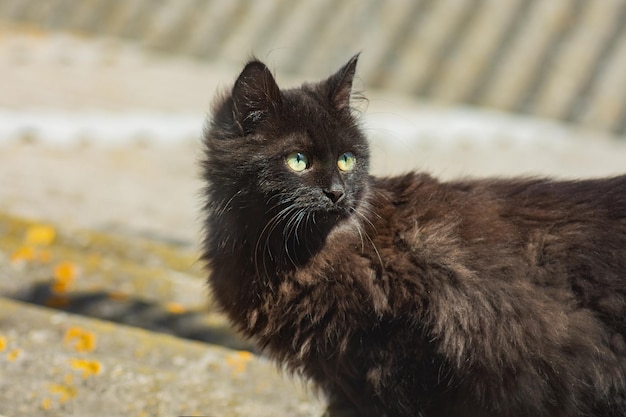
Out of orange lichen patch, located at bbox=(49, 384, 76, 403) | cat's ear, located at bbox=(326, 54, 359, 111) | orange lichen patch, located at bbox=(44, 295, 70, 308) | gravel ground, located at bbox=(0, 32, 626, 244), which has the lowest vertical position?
orange lichen patch, located at bbox=(44, 295, 70, 308)

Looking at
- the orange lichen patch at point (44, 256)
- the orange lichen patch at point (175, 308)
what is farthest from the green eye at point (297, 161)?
the orange lichen patch at point (44, 256)

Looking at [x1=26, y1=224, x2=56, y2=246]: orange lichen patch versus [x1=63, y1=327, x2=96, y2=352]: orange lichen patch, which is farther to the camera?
[x1=26, y1=224, x2=56, y2=246]: orange lichen patch

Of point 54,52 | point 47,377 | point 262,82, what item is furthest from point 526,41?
point 47,377

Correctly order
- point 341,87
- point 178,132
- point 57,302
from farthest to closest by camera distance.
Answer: point 178,132
point 57,302
point 341,87

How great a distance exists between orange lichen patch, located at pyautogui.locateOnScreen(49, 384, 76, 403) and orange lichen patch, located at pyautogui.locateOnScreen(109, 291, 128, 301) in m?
0.94

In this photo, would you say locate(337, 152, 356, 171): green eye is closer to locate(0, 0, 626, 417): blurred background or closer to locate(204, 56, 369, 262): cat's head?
locate(204, 56, 369, 262): cat's head

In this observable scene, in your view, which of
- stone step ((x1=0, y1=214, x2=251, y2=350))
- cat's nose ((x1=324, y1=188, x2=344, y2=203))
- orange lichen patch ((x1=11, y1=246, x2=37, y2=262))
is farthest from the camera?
orange lichen patch ((x1=11, y1=246, x2=37, y2=262))

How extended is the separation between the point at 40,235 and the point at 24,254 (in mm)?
204

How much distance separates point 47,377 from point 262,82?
1.25 m

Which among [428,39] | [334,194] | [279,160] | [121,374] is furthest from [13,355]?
[428,39]

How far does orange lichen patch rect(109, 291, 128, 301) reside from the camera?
3.74 meters

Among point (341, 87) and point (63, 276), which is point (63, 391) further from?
point (341, 87)

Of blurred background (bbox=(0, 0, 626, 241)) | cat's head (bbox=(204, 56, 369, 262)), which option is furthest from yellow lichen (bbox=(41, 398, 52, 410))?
blurred background (bbox=(0, 0, 626, 241))

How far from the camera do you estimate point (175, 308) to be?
3744 mm
